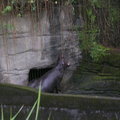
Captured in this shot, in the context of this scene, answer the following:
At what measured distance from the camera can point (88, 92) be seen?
4023 mm

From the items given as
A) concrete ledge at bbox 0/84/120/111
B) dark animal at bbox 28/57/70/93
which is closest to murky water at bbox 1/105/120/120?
concrete ledge at bbox 0/84/120/111

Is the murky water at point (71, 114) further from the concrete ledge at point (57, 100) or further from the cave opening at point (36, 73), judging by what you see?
the cave opening at point (36, 73)

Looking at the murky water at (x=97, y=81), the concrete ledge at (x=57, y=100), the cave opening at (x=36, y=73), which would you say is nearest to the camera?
the concrete ledge at (x=57, y=100)

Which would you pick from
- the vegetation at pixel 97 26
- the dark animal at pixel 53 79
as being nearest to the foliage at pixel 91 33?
the vegetation at pixel 97 26

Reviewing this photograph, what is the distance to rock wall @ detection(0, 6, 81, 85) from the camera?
13.1 feet

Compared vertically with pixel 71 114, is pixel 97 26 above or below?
above

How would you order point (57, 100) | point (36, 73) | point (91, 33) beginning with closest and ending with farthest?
1. point (57, 100)
2. point (91, 33)
3. point (36, 73)

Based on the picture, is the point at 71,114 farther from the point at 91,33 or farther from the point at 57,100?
the point at 91,33

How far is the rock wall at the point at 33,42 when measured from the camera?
3.99 m

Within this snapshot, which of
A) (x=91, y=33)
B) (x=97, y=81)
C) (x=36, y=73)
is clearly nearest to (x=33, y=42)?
(x=36, y=73)

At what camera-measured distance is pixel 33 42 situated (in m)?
4.08

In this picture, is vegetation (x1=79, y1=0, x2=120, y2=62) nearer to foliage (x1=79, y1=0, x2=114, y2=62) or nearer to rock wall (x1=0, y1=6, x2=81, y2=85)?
foliage (x1=79, y1=0, x2=114, y2=62)

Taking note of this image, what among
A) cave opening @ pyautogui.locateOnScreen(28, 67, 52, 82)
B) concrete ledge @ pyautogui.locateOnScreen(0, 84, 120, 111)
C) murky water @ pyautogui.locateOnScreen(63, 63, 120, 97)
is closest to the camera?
concrete ledge @ pyautogui.locateOnScreen(0, 84, 120, 111)

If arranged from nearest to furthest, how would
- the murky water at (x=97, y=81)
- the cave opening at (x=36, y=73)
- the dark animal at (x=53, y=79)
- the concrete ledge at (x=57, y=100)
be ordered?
the concrete ledge at (x=57, y=100) → the murky water at (x=97, y=81) → the dark animal at (x=53, y=79) → the cave opening at (x=36, y=73)
